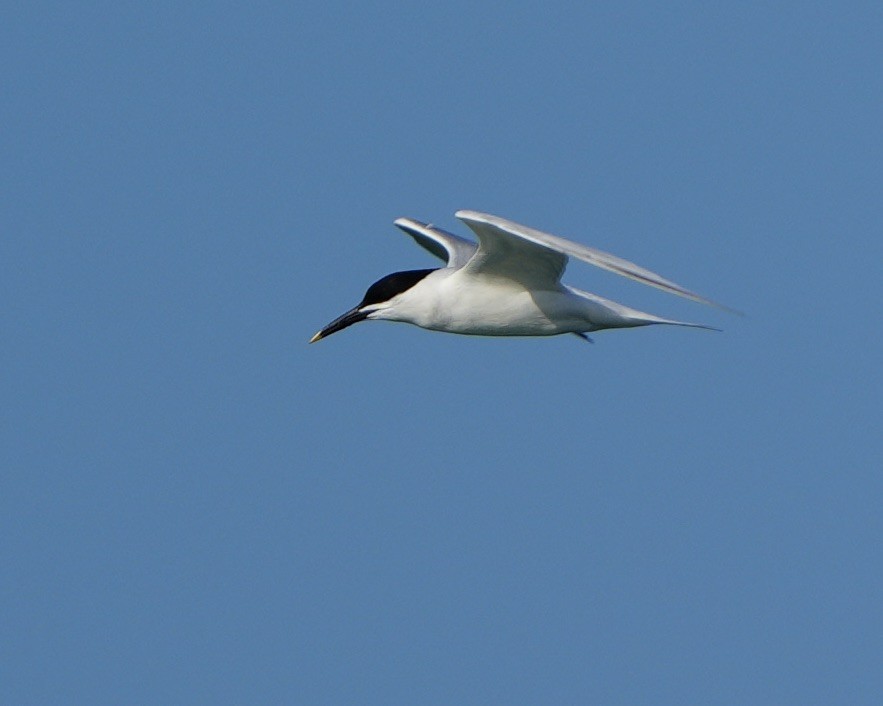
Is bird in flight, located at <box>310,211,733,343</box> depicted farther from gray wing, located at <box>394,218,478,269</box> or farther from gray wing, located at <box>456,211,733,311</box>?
gray wing, located at <box>394,218,478,269</box>

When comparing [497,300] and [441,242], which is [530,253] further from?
[441,242]

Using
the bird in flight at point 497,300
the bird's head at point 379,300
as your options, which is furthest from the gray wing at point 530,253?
the bird's head at point 379,300

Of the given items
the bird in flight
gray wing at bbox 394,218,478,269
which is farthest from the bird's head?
gray wing at bbox 394,218,478,269

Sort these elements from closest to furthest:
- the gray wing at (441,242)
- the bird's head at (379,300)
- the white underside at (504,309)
Result: the white underside at (504,309) < the bird's head at (379,300) < the gray wing at (441,242)

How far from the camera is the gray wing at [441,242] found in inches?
657

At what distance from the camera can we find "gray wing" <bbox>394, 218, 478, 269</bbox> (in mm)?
16688

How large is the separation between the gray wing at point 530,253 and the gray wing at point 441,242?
1.52m

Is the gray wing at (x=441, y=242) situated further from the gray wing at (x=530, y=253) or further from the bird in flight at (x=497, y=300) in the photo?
the gray wing at (x=530, y=253)

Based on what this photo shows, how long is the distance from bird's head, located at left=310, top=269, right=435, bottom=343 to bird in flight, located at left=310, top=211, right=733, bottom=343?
0.03 feet

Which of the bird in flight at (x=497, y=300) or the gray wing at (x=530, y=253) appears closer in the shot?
the gray wing at (x=530, y=253)

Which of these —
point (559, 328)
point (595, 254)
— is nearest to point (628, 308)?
point (559, 328)

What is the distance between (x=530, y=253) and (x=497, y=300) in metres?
0.83

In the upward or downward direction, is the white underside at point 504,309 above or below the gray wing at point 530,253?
below

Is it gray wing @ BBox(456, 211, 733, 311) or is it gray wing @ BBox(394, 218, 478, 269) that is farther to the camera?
gray wing @ BBox(394, 218, 478, 269)
